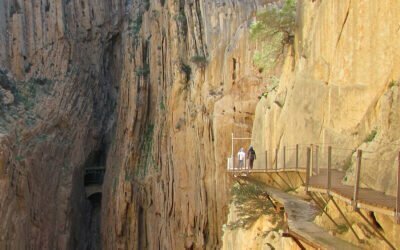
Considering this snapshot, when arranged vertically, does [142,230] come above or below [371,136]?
below

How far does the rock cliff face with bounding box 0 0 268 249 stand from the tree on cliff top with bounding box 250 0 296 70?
4.88 m

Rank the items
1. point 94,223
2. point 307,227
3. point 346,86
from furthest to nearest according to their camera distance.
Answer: point 94,223 → point 346,86 → point 307,227

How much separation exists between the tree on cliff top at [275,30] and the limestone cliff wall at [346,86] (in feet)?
3.57

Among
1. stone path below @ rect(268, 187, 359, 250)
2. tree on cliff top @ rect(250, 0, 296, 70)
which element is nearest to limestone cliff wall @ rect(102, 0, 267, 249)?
tree on cliff top @ rect(250, 0, 296, 70)

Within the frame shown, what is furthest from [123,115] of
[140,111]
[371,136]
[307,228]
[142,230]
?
[307,228]

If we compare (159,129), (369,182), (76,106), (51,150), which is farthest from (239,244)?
(76,106)

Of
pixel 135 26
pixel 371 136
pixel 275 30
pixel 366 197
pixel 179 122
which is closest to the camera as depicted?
pixel 366 197

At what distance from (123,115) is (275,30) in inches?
773

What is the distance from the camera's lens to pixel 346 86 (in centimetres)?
1086

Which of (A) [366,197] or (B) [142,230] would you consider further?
(B) [142,230]

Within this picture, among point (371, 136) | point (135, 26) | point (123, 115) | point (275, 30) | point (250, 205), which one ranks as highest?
point (135, 26)

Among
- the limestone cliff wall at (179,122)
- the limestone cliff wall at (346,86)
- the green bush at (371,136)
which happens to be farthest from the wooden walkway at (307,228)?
the limestone cliff wall at (179,122)

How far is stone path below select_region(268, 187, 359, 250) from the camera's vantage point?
21.7 ft

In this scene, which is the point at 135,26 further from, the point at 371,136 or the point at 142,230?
the point at 371,136
